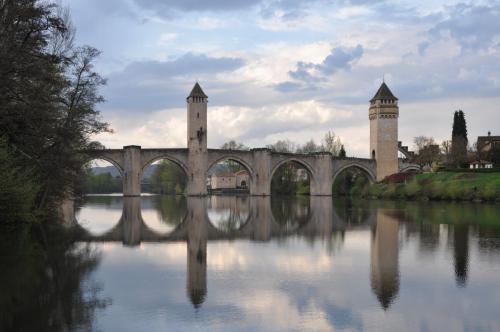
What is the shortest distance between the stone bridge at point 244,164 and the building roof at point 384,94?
722 cm

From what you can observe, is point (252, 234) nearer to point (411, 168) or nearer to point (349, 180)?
point (349, 180)

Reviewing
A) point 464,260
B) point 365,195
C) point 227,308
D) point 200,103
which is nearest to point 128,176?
point 200,103

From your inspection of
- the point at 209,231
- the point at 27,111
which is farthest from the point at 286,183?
the point at 27,111

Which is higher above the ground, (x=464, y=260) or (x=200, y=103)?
(x=200, y=103)

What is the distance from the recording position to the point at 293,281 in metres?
11.9

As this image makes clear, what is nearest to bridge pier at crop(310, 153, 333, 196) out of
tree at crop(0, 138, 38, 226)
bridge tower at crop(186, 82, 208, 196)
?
bridge tower at crop(186, 82, 208, 196)

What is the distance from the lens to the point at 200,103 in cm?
6353

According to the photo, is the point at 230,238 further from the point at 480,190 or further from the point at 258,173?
the point at 258,173

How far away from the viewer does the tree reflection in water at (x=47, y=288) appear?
28.5 ft

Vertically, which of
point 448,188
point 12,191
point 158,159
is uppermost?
point 158,159

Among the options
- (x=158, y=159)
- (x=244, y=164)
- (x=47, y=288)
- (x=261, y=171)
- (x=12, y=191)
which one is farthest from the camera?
(x=261, y=171)

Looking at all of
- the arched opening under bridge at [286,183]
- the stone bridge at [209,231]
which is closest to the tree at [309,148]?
the arched opening under bridge at [286,183]

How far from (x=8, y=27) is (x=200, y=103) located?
44.8 m

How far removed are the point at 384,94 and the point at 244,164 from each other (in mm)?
19256
